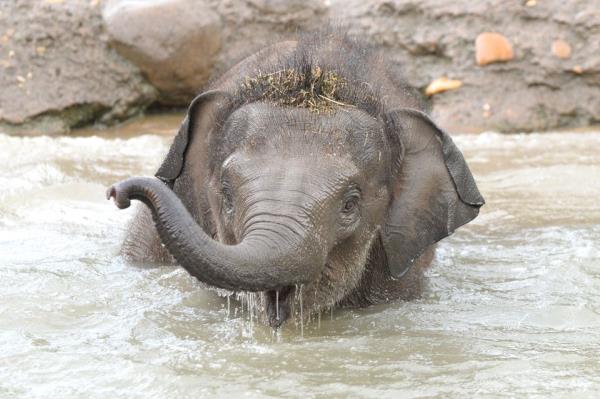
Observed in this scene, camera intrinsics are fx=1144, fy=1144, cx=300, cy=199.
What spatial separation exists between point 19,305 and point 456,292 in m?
2.03

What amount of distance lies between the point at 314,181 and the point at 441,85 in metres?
5.78

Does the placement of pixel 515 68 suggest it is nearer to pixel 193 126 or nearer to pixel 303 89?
pixel 193 126

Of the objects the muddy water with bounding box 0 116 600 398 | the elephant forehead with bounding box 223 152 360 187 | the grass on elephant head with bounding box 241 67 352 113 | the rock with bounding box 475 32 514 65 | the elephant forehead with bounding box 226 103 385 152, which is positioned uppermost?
the rock with bounding box 475 32 514 65

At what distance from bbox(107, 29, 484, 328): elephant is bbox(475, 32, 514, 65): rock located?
4.41 metres

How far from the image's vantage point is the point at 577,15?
384 inches

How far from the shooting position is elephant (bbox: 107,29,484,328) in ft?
13.2

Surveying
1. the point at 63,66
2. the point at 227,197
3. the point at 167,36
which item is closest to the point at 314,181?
the point at 227,197

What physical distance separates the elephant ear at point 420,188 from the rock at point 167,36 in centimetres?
506

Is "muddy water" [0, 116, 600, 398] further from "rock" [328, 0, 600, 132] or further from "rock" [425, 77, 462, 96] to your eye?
"rock" [425, 77, 462, 96]

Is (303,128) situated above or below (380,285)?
above

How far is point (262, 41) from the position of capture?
9781 mm

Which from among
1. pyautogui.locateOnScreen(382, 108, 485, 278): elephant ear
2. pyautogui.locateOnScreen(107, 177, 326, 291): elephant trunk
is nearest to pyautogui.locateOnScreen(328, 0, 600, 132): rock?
pyautogui.locateOnScreen(382, 108, 485, 278): elephant ear

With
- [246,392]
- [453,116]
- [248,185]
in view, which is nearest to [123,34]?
[453,116]

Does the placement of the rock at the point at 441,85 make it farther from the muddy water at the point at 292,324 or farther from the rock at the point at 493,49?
the muddy water at the point at 292,324
